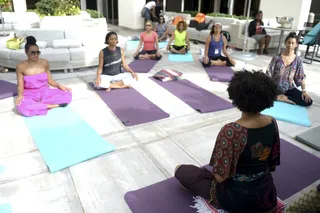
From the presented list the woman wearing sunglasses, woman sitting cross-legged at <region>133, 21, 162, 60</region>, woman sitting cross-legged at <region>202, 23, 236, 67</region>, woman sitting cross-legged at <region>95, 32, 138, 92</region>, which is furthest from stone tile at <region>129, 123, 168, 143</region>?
the woman wearing sunglasses

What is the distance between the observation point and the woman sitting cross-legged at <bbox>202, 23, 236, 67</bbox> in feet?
18.4

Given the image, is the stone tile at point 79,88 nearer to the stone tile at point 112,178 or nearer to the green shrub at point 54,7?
the stone tile at point 112,178

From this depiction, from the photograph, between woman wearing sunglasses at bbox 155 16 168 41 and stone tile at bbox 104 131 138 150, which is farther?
woman wearing sunglasses at bbox 155 16 168 41

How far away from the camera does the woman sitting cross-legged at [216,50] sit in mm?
5598

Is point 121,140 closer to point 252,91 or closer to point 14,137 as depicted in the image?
point 14,137

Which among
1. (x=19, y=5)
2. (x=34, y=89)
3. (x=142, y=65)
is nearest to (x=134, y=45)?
(x=142, y=65)

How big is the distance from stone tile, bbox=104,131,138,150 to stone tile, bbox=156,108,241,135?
42 centimetres

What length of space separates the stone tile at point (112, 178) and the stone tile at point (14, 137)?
2.20 feet

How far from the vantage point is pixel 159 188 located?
2.12 m

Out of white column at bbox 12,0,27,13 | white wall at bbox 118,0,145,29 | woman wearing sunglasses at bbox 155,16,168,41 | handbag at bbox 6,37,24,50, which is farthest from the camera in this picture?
white column at bbox 12,0,27,13

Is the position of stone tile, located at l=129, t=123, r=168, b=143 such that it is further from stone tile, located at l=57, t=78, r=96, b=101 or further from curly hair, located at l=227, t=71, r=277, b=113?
curly hair, located at l=227, t=71, r=277, b=113

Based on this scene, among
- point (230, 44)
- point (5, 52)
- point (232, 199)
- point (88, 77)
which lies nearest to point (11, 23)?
point (5, 52)

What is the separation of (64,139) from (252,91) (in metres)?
2.02

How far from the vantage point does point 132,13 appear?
11.5 m
